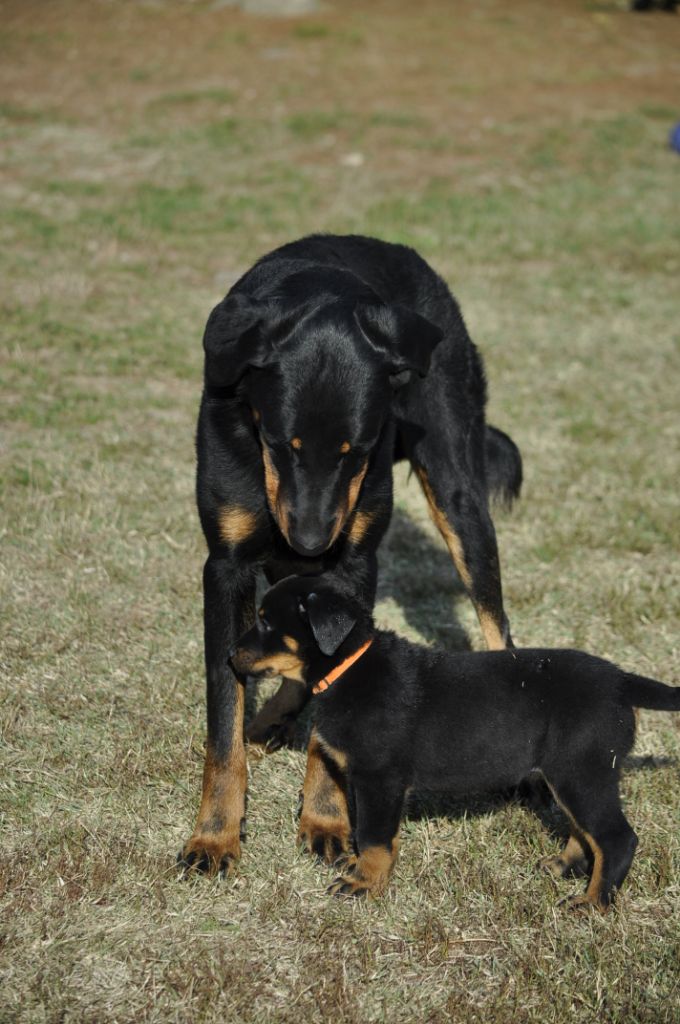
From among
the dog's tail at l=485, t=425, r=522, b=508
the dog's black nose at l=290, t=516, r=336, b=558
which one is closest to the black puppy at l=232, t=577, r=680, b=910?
the dog's black nose at l=290, t=516, r=336, b=558

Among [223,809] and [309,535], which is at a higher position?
[309,535]

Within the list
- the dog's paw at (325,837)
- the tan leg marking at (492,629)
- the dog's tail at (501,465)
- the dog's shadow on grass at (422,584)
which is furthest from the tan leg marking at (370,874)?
the dog's tail at (501,465)

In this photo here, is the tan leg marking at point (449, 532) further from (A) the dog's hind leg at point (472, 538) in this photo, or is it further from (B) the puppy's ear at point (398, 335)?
(B) the puppy's ear at point (398, 335)

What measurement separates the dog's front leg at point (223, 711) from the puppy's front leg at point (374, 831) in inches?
16.6

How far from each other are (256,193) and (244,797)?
9.68 m

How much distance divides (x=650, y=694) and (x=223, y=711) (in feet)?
4.45

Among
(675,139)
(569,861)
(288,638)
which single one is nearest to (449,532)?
(288,638)

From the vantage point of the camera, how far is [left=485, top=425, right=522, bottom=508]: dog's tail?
5.03 meters

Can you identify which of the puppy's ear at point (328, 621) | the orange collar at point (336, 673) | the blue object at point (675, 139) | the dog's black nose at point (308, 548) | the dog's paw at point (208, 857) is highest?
the dog's black nose at point (308, 548)

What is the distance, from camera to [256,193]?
1246 cm

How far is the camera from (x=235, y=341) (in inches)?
135

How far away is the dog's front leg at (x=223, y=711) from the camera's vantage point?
12.3 ft

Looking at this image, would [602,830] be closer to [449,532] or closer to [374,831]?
[374,831]

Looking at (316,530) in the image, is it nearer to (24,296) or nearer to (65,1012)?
(65,1012)
